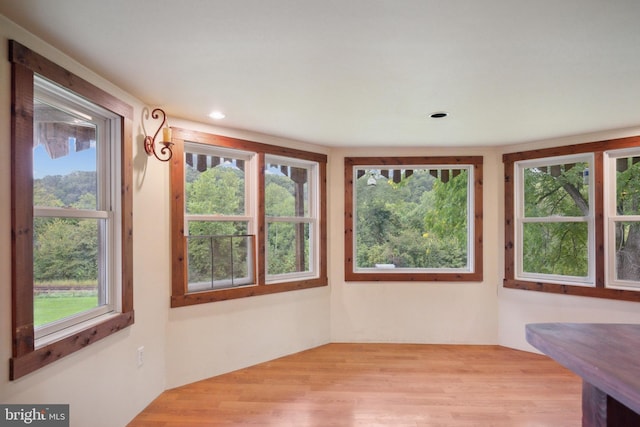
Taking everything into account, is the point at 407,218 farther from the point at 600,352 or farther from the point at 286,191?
the point at 600,352

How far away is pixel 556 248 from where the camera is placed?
3688mm

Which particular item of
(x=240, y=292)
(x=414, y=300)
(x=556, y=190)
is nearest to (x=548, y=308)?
(x=556, y=190)

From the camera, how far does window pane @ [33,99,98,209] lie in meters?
1.84

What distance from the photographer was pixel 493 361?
3.47m

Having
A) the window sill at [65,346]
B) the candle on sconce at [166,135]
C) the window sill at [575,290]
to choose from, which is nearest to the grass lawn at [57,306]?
the window sill at [65,346]

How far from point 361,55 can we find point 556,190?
301cm

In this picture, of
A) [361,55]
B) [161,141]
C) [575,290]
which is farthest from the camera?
[575,290]

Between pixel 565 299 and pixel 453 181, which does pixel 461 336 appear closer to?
pixel 565 299

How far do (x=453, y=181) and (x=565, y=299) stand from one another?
1645 millimetres

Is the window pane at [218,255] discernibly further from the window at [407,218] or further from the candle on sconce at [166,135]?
the window at [407,218]

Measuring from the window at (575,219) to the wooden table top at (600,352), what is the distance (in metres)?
2.42

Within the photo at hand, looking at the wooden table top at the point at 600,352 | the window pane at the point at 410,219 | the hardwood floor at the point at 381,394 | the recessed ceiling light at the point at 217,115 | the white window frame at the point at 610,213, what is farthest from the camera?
the window pane at the point at 410,219

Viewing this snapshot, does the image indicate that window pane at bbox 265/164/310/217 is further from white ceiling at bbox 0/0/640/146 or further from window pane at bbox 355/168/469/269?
white ceiling at bbox 0/0/640/146

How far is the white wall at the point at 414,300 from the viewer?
398cm
